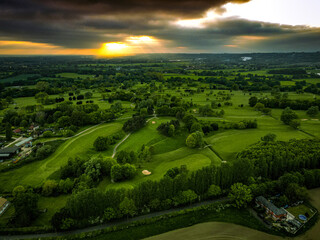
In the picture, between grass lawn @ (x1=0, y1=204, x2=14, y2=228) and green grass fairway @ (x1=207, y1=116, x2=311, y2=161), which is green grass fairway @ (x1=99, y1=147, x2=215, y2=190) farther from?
grass lawn @ (x1=0, y1=204, x2=14, y2=228)

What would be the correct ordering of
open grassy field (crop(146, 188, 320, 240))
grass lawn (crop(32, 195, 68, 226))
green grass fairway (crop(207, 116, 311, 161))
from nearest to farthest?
open grassy field (crop(146, 188, 320, 240)), grass lawn (crop(32, 195, 68, 226)), green grass fairway (crop(207, 116, 311, 161))

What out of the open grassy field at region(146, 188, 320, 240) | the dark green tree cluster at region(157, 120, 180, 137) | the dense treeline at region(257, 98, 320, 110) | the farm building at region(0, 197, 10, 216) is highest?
the dense treeline at region(257, 98, 320, 110)

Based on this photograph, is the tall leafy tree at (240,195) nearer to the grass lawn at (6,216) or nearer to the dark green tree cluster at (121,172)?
the dark green tree cluster at (121,172)

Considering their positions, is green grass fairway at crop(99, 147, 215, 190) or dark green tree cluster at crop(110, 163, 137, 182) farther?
green grass fairway at crop(99, 147, 215, 190)

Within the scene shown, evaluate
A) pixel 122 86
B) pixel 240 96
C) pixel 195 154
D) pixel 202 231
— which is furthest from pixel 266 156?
pixel 122 86

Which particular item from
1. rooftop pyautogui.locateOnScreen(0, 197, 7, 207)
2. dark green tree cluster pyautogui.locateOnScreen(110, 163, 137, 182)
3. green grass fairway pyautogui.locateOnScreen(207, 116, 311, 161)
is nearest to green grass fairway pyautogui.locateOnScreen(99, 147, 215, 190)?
dark green tree cluster pyautogui.locateOnScreen(110, 163, 137, 182)

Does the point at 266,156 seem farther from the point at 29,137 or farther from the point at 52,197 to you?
the point at 29,137

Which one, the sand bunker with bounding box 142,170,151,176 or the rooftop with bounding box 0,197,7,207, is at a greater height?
the rooftop with bounding box 0,197,7,207
